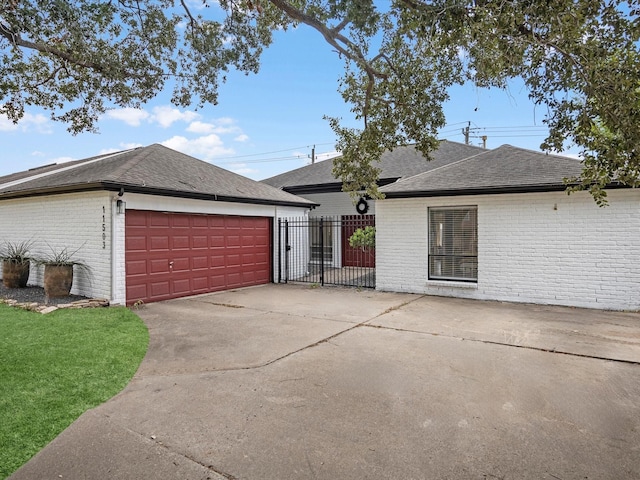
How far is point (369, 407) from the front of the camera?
390cm

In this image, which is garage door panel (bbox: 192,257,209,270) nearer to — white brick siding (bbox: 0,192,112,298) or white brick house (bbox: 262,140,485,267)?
white brick siding (bbox: 0,192,112,298)

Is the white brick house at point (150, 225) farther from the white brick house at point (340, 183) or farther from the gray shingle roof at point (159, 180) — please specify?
the white brick house at point (340, 183)

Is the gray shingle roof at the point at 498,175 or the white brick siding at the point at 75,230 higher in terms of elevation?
the gray shingle roof at the point at 498,175

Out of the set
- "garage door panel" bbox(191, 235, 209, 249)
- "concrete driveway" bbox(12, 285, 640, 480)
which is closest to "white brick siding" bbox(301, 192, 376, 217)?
"garage door panel" bbox(191, 235, 209, 249)

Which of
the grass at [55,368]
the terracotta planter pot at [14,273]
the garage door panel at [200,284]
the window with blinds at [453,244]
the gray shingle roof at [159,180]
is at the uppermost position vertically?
the gray shingle roof at [159,180]

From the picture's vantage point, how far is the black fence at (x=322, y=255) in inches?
523

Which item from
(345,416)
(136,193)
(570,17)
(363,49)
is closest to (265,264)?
(136,193)

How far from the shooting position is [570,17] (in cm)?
376

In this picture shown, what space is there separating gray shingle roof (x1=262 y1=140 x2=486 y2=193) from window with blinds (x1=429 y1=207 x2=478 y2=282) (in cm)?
491

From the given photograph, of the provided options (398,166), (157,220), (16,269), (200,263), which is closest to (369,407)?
(157,220)

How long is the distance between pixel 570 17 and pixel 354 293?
828 centimetres

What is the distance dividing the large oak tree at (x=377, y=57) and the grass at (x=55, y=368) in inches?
162

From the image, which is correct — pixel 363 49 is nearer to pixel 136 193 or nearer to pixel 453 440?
pixel 136 193

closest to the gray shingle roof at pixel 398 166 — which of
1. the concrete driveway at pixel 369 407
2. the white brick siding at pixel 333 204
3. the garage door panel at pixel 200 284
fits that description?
the white brick siding at pixel 333 204
